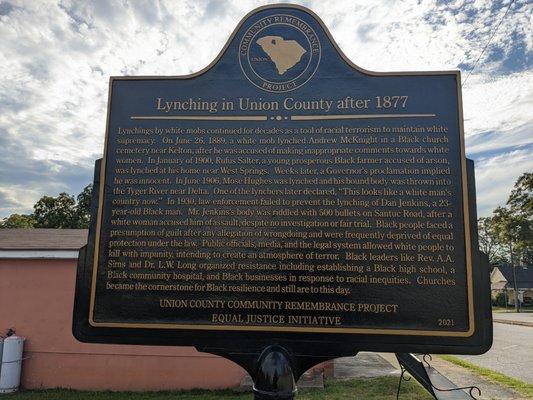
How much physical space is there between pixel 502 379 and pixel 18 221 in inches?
1786

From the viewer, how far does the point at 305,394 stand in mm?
8234

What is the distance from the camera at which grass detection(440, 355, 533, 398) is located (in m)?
8.51

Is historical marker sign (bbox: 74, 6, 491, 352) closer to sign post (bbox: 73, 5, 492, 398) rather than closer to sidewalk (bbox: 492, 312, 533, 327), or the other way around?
sign post (bbox: 73, 5, 492, 398)

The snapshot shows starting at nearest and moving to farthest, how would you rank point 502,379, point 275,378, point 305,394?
point 275,378
point 305,394
point 502,379

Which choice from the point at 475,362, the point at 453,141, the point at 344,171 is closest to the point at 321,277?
the point at 344,171

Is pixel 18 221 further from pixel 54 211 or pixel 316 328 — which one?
pixel 316 328

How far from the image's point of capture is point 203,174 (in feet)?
11.6

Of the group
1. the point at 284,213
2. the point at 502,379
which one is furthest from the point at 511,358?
the point at 284,213

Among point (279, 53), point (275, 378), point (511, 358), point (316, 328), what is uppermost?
point (279, 53)

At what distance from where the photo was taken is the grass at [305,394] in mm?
8128

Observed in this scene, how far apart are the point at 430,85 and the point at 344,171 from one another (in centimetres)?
103

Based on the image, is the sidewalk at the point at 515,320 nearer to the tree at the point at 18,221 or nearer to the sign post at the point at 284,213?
the sign post at the point at 284,213

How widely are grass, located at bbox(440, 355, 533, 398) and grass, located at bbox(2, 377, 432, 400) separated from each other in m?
1.86

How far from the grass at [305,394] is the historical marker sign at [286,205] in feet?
18.0
